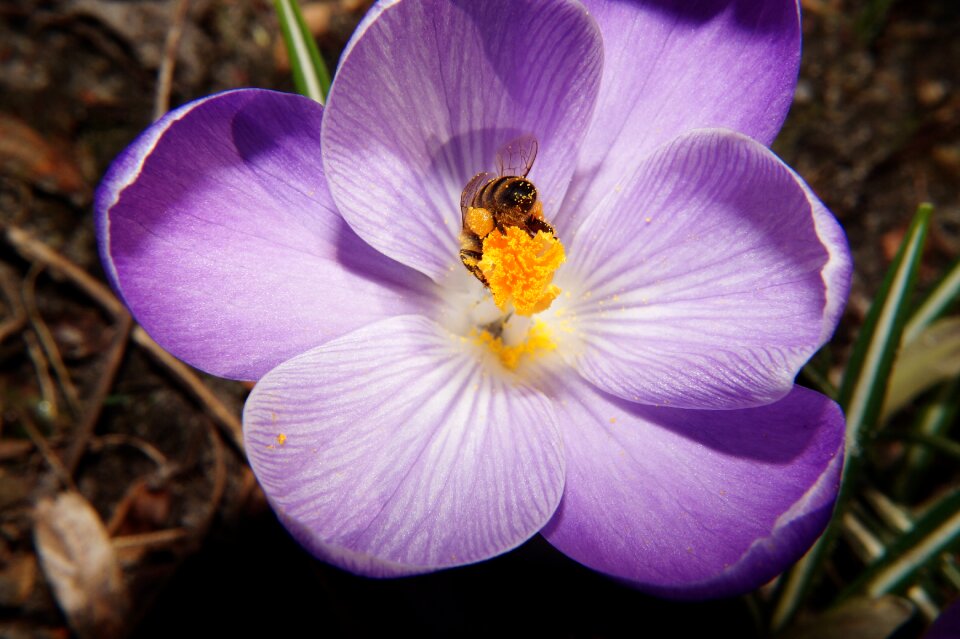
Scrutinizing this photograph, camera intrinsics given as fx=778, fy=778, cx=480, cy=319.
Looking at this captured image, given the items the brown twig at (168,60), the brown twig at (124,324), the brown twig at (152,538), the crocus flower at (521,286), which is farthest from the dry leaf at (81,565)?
the brown twig at (168,60)

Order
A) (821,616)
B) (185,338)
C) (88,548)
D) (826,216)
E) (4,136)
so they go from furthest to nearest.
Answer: (4,136) → (88,548) → (821,616) → (185,338) → (826,216)

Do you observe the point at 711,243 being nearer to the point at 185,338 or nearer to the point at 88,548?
the point at 185,338

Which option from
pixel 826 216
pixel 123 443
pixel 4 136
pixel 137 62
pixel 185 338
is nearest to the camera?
pixel 826 216

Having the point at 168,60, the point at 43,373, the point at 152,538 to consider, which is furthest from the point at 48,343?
the point at 168,60

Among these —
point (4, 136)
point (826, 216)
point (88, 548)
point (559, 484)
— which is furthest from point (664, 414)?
point (4, 136)

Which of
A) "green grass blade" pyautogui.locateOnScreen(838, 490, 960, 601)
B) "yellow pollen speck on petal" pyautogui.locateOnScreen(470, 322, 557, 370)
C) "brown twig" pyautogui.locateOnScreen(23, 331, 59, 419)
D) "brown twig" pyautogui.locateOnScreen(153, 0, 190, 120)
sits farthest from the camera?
"brown twig" pyautogui.locateOnScreen(153, 0, 190, 120)

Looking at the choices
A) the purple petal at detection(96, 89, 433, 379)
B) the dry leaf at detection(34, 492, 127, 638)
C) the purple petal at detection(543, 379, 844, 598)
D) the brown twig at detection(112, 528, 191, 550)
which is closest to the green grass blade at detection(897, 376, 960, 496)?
the purple petal at detection(543, 379, 844, 598)

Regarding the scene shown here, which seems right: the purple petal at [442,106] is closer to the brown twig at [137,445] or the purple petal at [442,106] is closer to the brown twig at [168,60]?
the brown twig at [137,445]

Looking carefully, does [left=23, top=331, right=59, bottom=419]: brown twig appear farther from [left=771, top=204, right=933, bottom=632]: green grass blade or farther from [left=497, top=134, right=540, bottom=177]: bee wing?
[left=771, top=204, right=933, bottom=632]: green grass blade
